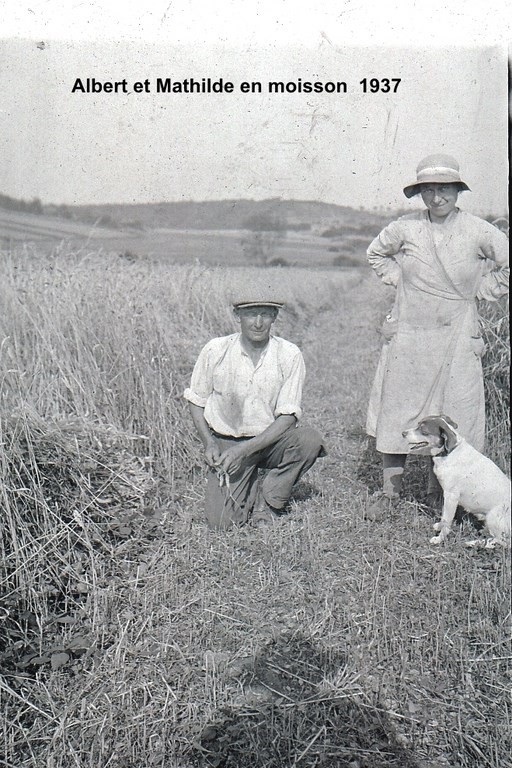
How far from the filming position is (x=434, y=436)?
316 centimetres

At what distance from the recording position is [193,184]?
9.49 ft

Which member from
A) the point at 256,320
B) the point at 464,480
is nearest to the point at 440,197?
the point at 256,320

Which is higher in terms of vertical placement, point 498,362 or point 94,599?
point 498,362

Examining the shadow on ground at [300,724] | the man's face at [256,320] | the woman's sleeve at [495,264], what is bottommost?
the shadow on ground at [300,724]

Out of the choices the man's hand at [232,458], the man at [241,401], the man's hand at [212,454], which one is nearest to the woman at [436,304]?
the man at [241,401]

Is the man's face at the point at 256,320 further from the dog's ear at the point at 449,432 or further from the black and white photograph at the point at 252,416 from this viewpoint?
the dog's ear at the point at 449,432

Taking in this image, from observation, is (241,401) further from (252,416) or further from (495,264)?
(495,264)

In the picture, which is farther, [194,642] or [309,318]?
[309,318]

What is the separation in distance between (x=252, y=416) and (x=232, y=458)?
0.24m

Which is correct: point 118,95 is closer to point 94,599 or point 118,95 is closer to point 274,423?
point 274,423

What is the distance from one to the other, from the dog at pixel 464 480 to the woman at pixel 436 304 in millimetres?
92

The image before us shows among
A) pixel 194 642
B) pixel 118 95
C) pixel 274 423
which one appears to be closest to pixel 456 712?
pixel 194 642

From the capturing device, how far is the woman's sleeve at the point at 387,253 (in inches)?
125

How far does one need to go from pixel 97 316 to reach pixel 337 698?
7.54 feet
